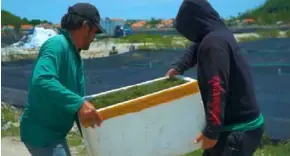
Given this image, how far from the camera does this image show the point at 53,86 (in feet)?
9.68

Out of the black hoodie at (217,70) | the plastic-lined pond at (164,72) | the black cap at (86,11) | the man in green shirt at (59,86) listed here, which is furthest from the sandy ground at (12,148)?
the black hoodie at (217,70)

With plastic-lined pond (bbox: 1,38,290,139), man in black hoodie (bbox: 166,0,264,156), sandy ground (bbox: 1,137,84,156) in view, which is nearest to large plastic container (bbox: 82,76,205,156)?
man in black hoodie (bbox: 166,0,264,156)

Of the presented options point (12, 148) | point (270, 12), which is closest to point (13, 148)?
point (12, 148)

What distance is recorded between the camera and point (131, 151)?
306 centimetres

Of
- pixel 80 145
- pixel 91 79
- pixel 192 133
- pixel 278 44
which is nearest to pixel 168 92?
pixel 192 133

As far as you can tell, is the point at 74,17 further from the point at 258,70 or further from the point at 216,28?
the point at 258,70

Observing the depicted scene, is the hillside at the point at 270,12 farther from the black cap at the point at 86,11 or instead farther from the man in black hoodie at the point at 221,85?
the black cap at the point at 86,11

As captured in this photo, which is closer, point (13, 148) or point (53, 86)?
point (53, 86)

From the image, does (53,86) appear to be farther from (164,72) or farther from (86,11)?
(164,72)

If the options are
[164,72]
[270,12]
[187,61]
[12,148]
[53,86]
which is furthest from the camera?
[270,12]

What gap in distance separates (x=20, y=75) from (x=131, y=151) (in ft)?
37.2

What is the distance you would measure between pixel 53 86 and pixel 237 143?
1049 mm

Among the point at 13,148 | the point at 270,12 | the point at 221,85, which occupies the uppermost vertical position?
the point at 221,85

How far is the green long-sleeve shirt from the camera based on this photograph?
2.97 metres
